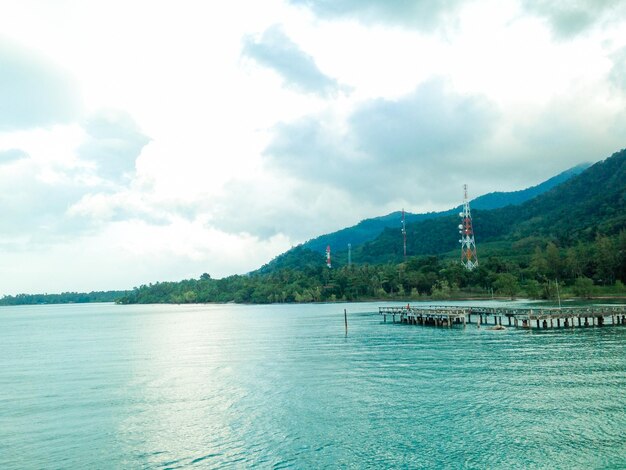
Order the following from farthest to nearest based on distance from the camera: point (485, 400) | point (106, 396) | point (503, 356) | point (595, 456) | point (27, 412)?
point (503, 356)
point (106, 396)
point (27, 412)
point (485, 400)
point (595, 456)

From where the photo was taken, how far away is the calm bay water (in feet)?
106

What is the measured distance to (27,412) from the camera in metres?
45.5

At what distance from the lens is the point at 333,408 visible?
42.5m

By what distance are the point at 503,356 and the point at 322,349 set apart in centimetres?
2751

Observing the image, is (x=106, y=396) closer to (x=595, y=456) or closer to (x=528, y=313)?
(x=595, y=456)

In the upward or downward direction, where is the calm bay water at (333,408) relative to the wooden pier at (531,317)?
downward

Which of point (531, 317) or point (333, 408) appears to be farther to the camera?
point (531, 317)

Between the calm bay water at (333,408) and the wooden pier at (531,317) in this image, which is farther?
the wooden pier at (531,317)

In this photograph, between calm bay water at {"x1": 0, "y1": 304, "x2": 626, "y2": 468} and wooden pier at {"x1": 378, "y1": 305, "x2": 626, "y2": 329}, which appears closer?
calm bay water at {"x1": 0, "y1": 304, "x2": 626, "y2": 468}

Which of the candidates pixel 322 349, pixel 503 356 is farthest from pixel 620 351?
pixel 322 349

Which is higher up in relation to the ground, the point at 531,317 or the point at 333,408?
the point at 531,317

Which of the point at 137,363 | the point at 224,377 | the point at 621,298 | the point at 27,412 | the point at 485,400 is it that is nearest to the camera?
the point at 485,400

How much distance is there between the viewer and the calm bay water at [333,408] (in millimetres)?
32281

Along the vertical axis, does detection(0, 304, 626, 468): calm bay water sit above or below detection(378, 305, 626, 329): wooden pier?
below
